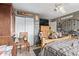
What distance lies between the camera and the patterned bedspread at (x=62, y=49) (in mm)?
1563

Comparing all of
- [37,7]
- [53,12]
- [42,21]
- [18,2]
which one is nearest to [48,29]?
[42,21]

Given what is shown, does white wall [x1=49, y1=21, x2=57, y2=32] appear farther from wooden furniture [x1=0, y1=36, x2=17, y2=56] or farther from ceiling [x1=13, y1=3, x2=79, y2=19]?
wooden furniture [x1=0, y1=36, x2=17, y2=56]

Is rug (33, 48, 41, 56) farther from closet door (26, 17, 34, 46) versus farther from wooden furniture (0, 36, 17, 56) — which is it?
wooden furniture (0, 36, 17, 56)

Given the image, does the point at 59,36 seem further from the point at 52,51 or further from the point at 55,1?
the point at 55,1

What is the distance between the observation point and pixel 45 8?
1592 mm

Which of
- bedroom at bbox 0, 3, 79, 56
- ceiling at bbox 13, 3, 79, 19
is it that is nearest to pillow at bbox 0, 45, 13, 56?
bedroom at bbox 0, 3, 79, 56

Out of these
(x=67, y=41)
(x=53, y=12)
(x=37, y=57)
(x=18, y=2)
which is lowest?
(x=37, y=57)

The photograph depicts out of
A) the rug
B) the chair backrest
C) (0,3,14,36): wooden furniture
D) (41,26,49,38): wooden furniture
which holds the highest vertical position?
(0,3,14,36): wooden furniture

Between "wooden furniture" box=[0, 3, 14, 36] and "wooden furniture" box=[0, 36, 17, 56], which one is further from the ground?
"wooden furniture" box=[0, 3, 14, 36]

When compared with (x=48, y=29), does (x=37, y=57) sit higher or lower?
lower

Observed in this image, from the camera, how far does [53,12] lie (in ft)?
5.23

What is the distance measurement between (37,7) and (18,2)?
0.28 m

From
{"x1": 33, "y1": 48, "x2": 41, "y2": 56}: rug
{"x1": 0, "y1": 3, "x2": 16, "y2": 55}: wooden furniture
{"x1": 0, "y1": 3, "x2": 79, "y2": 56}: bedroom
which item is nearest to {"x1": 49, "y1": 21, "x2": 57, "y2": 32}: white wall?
{"x1": 0, "y1": 3, "x2": 79, "y2": 56}: bedroom

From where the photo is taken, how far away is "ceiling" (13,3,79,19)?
1.56m
